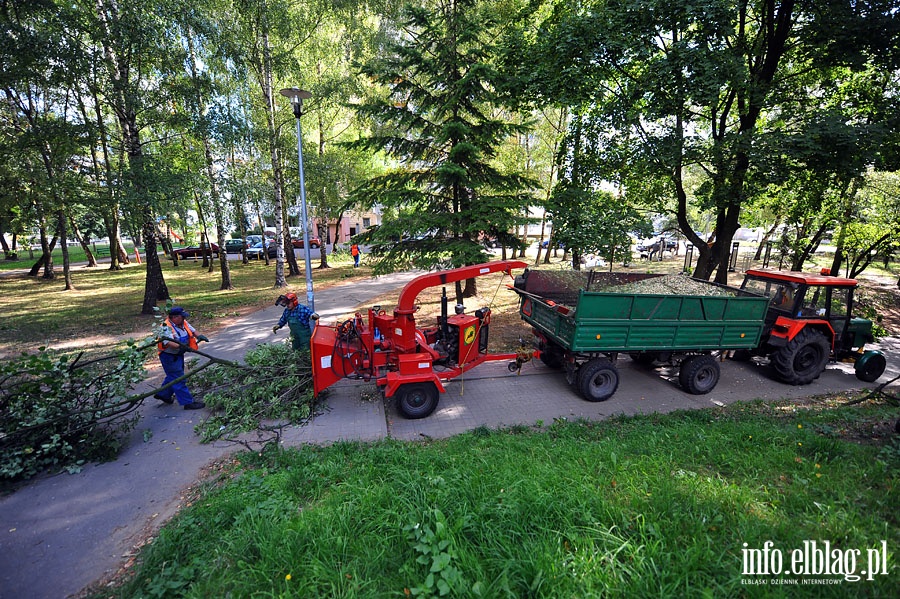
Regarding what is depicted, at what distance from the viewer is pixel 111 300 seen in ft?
48.2

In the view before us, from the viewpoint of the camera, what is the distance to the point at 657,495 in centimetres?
323

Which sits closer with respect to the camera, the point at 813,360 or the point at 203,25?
the point at 813,360

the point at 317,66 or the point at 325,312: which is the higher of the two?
the point at 317,66

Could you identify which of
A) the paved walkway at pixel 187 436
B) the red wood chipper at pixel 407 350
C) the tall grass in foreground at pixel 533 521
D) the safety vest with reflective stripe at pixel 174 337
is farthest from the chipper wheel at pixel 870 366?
the safety vest with reflective stripe at pixel 174 337

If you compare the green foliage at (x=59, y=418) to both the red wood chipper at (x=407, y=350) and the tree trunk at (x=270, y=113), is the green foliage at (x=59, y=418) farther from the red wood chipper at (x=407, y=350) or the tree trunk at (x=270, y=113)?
the tree trunk at (x=270, y=113)

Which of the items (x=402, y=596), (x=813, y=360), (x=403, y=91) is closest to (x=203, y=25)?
(x=403, y=91)

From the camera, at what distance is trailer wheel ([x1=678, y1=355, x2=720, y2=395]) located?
6.95 meters

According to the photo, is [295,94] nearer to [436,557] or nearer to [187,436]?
[187,436]

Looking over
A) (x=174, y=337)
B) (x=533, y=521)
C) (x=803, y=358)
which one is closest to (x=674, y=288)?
(x=803, y=358)

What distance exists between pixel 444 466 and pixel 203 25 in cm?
1418

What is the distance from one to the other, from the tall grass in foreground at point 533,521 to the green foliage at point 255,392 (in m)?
1.28

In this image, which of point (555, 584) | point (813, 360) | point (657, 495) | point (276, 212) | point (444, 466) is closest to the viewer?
point (555, 584)

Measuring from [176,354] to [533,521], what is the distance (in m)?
6.14

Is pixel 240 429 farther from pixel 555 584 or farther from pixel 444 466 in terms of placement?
pixel 555 584
